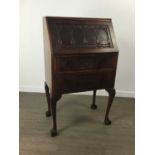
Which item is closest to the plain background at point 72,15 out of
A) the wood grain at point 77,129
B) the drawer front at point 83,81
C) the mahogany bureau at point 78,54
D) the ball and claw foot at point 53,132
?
the wood grain at point 77,129

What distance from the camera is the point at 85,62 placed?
196 cm

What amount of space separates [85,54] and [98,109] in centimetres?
99

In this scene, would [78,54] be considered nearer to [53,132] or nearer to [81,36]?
[81,36]

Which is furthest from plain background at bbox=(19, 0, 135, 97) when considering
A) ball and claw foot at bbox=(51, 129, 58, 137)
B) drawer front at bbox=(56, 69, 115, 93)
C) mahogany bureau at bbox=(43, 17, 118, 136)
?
ball and claw foot at bbox=(51, 129, 58, 137)

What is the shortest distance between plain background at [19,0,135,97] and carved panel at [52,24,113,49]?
835 millimetres

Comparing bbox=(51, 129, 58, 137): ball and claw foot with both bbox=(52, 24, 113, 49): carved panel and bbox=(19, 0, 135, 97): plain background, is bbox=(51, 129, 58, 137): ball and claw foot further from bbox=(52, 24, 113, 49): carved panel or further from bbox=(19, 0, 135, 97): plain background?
bbox=(19, 0, 135, 97): plain background

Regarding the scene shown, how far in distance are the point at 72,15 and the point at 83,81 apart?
1237 mm

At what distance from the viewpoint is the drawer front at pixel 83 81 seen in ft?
6.35

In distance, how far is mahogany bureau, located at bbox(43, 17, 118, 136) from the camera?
1.86m

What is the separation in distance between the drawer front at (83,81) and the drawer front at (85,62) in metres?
0.06
